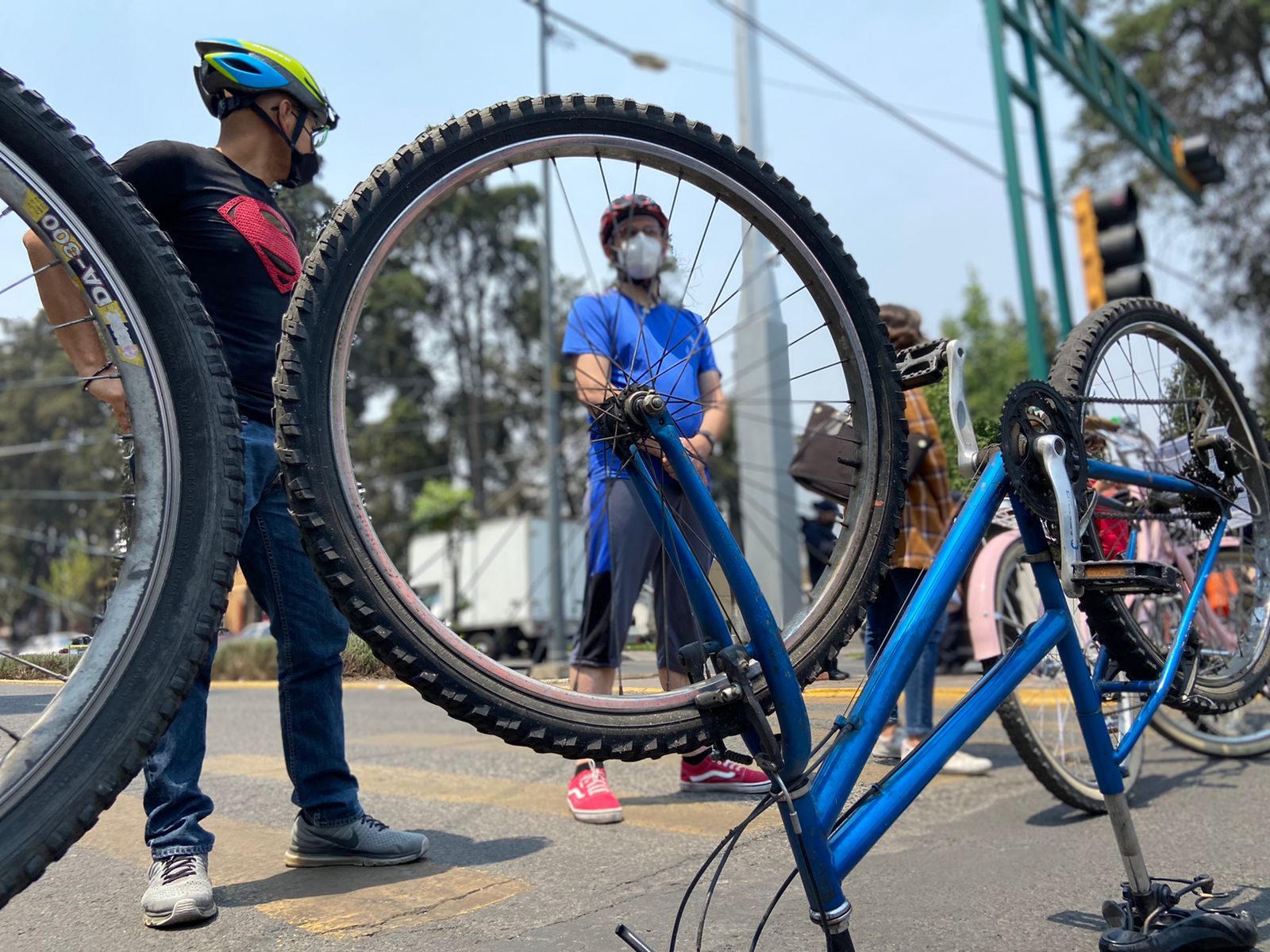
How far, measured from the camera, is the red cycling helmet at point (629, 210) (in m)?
1.95

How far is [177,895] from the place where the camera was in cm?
206

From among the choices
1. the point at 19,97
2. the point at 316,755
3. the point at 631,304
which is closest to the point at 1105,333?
the point at 631,304

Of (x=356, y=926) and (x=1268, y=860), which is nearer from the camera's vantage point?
(x=356, y=926)

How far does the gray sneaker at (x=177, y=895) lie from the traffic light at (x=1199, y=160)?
10860 mm

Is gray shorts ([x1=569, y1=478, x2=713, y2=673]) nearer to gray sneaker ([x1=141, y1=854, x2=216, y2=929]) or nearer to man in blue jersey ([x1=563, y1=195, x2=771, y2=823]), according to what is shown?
man in blue jersey ([x1=563, y1=195, x2=771, y2=823])

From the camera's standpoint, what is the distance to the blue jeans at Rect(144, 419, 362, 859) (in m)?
2.16

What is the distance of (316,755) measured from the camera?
7.86 ft

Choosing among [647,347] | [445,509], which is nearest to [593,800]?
[647,347]

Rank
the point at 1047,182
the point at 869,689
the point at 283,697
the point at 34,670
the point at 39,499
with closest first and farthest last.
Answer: the point at 34,670 < the point at 869,689 < the point at 283,697 < the point at 1047,182 < the point at 39,499

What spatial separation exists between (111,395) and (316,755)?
1.16 metres

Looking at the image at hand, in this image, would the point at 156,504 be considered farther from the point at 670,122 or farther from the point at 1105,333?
the point at 1105,333

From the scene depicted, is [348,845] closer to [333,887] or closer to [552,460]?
[333,887]

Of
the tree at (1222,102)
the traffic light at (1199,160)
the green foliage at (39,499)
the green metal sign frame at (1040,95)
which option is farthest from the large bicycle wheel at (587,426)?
the tree at (1222,102)

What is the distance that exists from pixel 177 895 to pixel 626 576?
3.67ft
